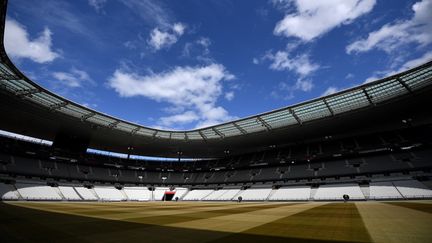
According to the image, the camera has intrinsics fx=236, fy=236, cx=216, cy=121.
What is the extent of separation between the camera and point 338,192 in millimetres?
41625

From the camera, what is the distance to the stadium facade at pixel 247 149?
110ft

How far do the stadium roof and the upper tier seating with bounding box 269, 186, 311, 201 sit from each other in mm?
A: 11523

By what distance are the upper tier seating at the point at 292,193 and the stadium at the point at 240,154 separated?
203mm

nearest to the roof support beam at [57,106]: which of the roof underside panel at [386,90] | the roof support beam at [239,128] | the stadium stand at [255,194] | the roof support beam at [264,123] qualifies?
the roof support beam at [239,128]

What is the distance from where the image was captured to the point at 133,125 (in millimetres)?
44656

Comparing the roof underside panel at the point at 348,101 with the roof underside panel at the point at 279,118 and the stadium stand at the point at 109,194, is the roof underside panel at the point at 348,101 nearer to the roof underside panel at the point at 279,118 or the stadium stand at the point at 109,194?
the roof underside panel at the point at 279,118

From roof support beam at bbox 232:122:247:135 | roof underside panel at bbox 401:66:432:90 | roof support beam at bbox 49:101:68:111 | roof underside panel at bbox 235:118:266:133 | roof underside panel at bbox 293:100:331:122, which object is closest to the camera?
roof underside panel at bbox 401:66:432:90

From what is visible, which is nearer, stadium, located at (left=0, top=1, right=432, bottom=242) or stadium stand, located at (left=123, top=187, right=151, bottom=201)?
stadium, located at (left=0, top=1, right=432, bottom=242)

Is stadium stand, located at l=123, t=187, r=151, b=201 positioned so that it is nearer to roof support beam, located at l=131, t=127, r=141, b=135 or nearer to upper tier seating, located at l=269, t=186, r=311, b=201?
roof support beam, located at l=131, t=127, r=141, b=135

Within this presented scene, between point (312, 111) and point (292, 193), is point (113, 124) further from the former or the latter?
point (292, 193)

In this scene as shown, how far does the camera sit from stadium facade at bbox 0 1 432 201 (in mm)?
33469

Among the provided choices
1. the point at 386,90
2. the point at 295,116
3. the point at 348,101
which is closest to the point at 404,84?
the point at 386,90

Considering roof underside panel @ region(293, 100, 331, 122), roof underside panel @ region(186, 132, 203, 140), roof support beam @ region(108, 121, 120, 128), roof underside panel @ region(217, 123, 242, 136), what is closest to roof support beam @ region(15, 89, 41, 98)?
roof support beam @ region(108, 121, 120, 128)

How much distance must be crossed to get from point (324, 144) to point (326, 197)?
17.6m
